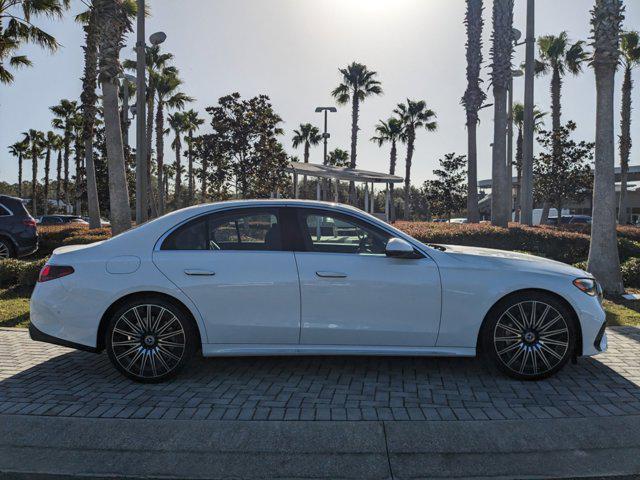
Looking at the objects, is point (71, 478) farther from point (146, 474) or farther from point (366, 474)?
point (366, 474)

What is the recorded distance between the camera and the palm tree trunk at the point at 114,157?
10938 millimetres

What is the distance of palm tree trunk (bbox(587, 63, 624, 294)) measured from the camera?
891 centimetres

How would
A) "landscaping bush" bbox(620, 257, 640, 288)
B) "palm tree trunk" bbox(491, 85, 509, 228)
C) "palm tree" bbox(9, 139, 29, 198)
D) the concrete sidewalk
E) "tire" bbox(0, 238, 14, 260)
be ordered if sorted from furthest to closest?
"palm tree" bbox(9, 139, 29, 198)
"palm tree trunk" bbox(491, 85, 509, 228)
"tire" bbox(0, 238, 14, 260)
"landscaping bush" bbox(620, 257, 640, 288)
the concrete sidewalk

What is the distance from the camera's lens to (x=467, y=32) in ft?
68.9

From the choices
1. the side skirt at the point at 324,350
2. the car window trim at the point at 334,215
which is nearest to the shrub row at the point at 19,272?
the side skirt at the point at 324,350

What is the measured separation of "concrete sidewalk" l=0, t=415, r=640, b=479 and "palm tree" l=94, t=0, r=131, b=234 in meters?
7.85

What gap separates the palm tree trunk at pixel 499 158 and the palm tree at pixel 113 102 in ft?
38.6

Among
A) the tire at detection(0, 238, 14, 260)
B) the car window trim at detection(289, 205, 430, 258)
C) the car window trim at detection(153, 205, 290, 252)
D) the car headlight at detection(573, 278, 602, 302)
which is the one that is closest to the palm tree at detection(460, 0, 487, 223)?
the tire at detection(0, 238, 14, 260)

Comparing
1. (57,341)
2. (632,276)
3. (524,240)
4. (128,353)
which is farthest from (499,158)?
(57,341)

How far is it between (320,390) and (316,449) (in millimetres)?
1021

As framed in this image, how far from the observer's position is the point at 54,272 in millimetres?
4379

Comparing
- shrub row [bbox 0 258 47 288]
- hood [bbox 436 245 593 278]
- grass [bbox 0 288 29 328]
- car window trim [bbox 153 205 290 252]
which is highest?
car window trim [bbox 153 205 290 252]

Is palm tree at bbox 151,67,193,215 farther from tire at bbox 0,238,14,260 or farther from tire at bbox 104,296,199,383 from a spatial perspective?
tire at bbox 104,296,199,383

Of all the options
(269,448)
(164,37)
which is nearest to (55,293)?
(269,448)
